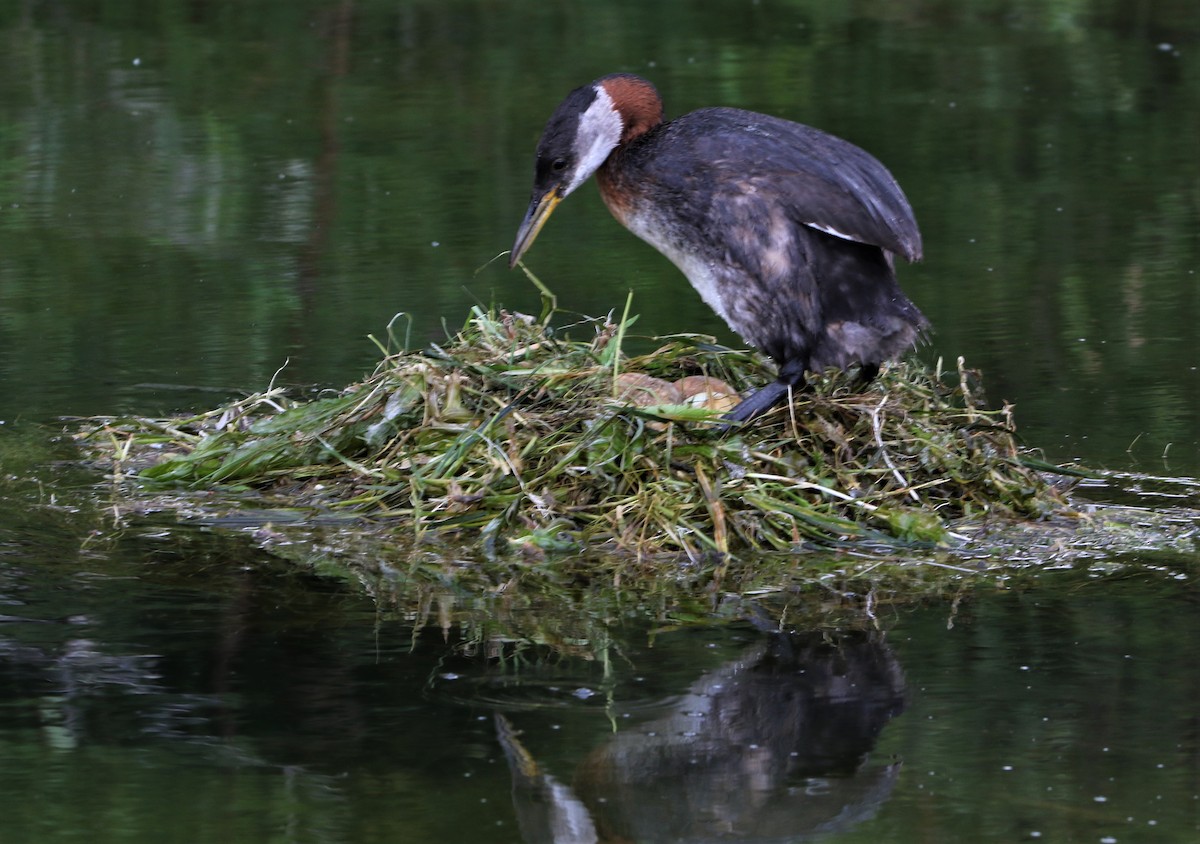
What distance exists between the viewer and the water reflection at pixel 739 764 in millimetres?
3941

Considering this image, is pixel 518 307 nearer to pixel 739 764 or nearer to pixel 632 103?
pixel 632 103

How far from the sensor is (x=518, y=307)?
841 centimetres

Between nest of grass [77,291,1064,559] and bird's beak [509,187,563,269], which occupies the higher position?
bird's beak [509,187,563,269]

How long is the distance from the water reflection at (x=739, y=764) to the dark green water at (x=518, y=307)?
11 millimetres

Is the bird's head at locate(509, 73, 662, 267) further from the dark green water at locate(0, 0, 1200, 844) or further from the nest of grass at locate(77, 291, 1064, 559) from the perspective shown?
the dark green water at locate(0, 0, 1200, 844)

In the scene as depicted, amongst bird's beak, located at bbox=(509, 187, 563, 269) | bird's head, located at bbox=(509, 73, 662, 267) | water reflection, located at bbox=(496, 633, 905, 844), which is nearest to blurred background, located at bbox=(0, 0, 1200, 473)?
bird's beak, located at bbox=(509, 187, 563, 269)

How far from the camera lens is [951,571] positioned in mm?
5492

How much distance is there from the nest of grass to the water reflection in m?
0.95

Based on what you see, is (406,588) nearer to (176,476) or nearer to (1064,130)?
(176,476)

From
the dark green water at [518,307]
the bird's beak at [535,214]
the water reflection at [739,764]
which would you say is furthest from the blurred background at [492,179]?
the water reflection at [739,764]

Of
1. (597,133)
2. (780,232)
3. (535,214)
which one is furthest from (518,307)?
(780,232)

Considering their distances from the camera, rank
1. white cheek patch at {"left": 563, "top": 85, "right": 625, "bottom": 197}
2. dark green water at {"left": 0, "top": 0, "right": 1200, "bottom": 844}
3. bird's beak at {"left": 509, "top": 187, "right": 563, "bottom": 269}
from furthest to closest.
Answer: bird's beak at {"left": 509, "top": 187, "right": 563, "bottom": 269}
white cheek patch at {"left": 563, "top": 85, "right": 625, "bottom": 197}
dark green water at {"left": 0, "top": 0, "right": 1200, "bottom": 844}

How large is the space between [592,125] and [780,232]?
747mm

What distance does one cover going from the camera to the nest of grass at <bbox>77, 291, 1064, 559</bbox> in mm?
5727
